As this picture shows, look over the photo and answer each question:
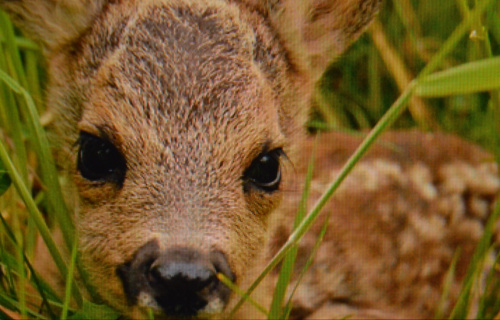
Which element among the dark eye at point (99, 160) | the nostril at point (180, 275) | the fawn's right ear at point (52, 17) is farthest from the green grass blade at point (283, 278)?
the fawn's right ear at point (52, 17)

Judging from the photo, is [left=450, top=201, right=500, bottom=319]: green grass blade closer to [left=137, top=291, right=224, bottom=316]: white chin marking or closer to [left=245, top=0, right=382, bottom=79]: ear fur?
[left=245, top=0, right=382, bottom=79]: ear fur

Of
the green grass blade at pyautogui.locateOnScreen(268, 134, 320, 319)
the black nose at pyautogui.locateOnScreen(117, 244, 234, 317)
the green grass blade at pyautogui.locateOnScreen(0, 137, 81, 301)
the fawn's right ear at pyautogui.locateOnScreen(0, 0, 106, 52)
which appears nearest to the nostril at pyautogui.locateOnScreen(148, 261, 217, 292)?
the black nose at pyautogui.locateOnScreen(117, 244, 234, 317)

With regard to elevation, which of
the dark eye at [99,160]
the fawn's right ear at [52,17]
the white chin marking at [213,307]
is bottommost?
the white chin marking at [213,307]

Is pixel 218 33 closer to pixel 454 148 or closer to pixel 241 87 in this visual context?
pixel 241 87

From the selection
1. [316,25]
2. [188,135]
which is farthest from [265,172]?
[316,25]

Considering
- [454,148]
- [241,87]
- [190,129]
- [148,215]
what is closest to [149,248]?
[148,215]

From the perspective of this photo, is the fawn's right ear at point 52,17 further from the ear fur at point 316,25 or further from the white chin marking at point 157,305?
the white chin marking at point 157,305
